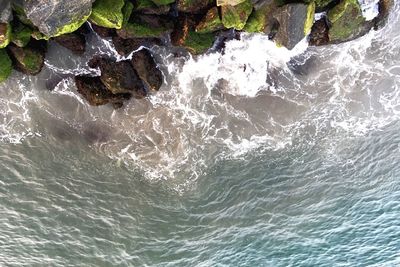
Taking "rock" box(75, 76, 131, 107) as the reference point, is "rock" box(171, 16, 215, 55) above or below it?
above

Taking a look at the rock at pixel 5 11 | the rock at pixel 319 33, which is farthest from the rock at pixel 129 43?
the rock at pixel 319 33

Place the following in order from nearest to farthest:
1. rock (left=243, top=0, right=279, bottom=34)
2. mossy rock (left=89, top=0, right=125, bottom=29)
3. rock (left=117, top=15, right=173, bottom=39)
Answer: mossy rock (left=89, top=0, right=125, bottom=29) < rock (left=243, top=0, right=279, bottom=34) < rock (left=117, top=15, right=173, bottom=39)

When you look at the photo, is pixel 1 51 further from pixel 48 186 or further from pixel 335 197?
pixel 335 197

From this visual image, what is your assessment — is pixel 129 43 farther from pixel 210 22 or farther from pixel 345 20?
pixel 345 20

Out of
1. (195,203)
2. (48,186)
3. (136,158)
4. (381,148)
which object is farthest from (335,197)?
(48,186)

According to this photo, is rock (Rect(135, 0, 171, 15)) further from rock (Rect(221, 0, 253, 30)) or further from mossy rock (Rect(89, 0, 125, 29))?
rock (Rect(221, 0, 253, 30))

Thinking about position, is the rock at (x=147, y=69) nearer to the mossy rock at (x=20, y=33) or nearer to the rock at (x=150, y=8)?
the rock at (x=150, y=8)

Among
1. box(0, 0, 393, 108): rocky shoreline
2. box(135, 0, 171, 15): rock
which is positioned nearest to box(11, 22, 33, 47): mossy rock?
box(0, 0, 393, 108): rocky shoreline
